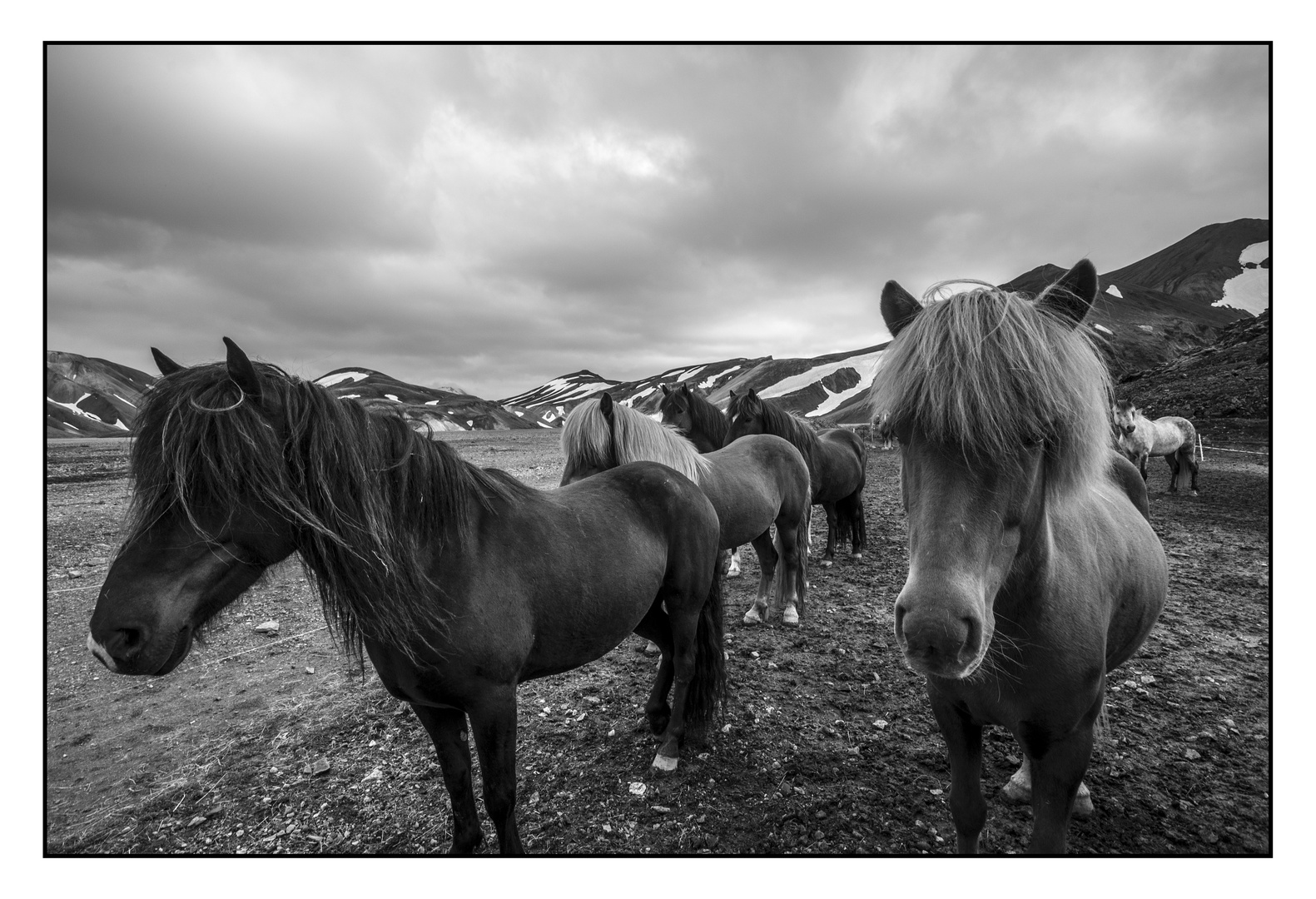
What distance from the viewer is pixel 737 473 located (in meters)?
5.43

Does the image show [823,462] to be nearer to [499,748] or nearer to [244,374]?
[499,748]

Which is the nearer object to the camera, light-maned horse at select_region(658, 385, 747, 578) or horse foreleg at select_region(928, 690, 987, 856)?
horse foreleg at select_region(928, 690, 987, 856)

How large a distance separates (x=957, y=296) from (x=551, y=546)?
1.99 metres

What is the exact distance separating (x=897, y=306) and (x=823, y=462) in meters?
6.32

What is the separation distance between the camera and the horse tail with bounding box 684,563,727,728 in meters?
3.62

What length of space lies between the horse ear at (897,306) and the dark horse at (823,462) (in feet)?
17.7

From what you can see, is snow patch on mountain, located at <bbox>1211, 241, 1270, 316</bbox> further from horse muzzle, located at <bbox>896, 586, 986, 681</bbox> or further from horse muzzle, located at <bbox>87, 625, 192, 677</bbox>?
horse muzzle, located at <bbox>87, 625, 192, 677</bbox>

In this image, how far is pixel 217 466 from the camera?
170 cm

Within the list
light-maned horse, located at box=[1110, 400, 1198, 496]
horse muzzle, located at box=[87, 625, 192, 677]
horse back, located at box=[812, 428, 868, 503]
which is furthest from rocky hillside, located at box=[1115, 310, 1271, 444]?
horse muzzle, located at box=[87, 625, 192, 677]

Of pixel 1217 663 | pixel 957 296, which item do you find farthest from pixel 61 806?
pixel 1217 663

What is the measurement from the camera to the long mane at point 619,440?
4.56 metres

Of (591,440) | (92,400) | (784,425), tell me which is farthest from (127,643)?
(92,400)

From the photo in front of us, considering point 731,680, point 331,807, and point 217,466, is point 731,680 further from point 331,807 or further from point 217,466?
point 217,466

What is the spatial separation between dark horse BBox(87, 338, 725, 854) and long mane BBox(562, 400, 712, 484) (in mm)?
1312
